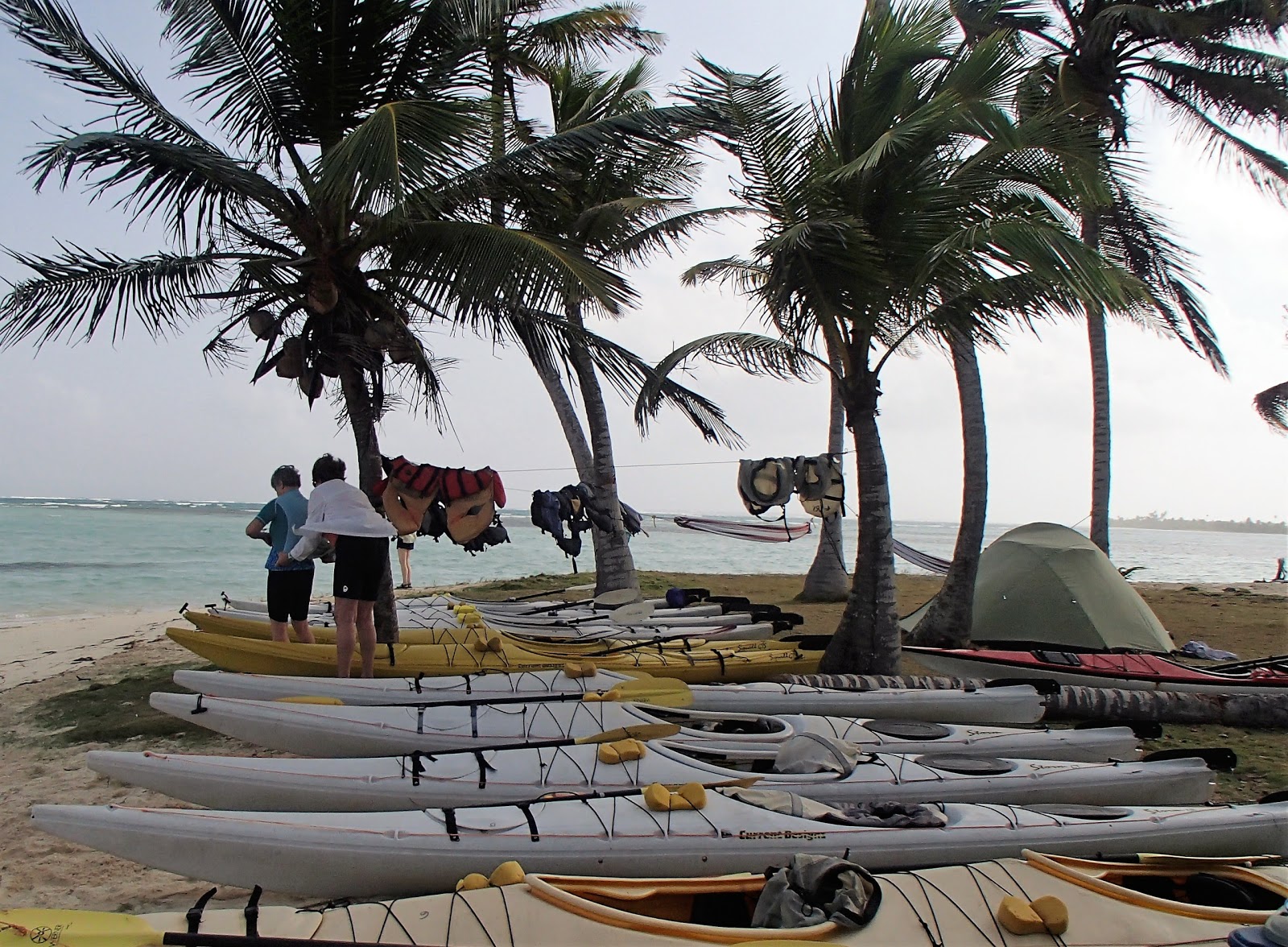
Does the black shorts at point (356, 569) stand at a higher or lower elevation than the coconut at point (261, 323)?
lower

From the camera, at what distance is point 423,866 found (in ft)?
10.3

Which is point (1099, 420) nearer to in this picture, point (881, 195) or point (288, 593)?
point (881, 195)

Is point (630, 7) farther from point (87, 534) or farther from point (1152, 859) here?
point (87, 534)

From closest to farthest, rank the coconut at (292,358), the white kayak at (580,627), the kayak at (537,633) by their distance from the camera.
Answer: the coconut at (292,358) < the kayak at (537,633) < the white kayak at (580,627)

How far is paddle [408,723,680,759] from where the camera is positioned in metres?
4.16

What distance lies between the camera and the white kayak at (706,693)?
5.43 m

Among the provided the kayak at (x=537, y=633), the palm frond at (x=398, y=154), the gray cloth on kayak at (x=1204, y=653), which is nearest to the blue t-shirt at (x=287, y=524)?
the kayak at (x=537, y=633)

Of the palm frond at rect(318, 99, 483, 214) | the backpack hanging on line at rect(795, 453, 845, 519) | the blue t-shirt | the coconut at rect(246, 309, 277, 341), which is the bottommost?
the blue t-shirt

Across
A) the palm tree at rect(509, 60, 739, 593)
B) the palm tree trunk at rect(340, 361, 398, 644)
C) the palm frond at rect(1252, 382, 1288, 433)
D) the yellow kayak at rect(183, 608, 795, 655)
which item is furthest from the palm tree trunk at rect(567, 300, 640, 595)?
the palm frond at rect(1252, 382, 1288, 433)

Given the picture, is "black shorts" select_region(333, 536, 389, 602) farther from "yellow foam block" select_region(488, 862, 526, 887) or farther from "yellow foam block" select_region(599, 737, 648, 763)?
"yellow foam block" select_region(488, 862, 526, 887)

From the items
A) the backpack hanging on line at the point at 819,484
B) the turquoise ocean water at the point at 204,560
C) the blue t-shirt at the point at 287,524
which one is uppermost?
the backpack hanging on line at the point at 819,484

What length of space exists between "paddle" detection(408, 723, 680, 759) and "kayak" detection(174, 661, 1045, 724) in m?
0.98

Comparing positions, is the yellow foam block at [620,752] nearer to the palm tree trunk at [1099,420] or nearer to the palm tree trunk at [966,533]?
the palm tree trunk at [966,533]

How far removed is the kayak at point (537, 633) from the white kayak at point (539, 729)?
217cm
